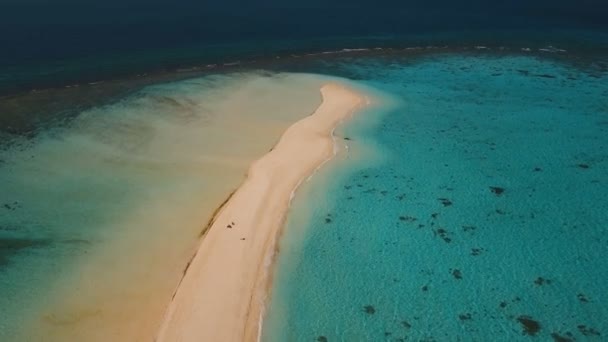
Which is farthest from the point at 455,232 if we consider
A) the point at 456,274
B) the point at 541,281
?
the point at 541,281

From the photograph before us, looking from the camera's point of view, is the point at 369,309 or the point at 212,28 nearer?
the point at 369,309

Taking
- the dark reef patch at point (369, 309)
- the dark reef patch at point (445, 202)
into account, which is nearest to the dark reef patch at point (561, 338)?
the dark reef patch at point (369, 309)

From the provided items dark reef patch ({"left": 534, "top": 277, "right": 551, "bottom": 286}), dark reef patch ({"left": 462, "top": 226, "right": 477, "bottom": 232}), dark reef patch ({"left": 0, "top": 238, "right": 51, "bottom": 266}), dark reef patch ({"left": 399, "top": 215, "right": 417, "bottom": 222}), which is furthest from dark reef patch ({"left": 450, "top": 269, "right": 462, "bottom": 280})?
dark reef patch ({"left": 0, "top": 238, "right": 51, "bottom": 266})

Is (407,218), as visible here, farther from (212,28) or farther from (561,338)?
(212,28)

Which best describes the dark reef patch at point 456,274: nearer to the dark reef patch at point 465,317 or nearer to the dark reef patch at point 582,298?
the dark reef patch at point 465,317

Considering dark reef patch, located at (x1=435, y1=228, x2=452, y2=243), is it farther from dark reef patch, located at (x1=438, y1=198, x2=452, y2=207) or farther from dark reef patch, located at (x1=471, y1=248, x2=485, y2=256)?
dark reef patch, located at (x1=438, y1=198, x2=452, y2=207)

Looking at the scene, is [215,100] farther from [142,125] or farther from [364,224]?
[364,224]

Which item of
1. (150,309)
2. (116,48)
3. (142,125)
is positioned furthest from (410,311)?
(116,48)
